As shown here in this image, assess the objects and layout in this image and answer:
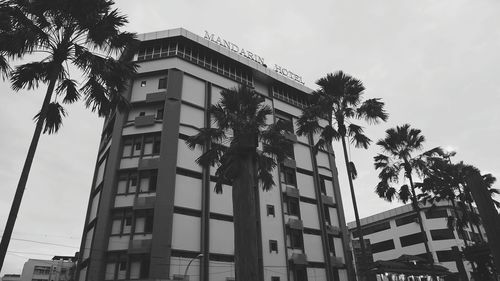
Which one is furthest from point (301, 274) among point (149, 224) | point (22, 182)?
point (22, 182)

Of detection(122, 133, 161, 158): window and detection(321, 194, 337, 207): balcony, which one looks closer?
detection(122, 133, 161, 158): window

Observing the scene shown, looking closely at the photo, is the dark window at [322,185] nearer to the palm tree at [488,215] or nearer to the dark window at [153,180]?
the dark window at [153,180]

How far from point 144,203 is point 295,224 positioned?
48.3 ft

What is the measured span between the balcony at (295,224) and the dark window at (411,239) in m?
35.5

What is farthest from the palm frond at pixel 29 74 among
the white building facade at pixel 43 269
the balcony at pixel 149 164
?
the white building facade at pixel 43 269

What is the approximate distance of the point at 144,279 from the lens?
75.7ft

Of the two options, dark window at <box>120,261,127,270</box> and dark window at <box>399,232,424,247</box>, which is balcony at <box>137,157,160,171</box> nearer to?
dark window at <box>120,261,127,270</box>

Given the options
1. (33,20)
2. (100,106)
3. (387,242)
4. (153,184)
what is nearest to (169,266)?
(153,184)

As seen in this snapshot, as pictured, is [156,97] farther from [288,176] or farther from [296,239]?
[296,239]

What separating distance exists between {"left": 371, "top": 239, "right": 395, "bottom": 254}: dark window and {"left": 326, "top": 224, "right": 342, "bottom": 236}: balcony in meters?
31.5

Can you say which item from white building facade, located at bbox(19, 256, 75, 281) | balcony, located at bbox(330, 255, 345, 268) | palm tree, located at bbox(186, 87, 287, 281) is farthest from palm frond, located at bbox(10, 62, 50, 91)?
white building facade, located at bbox(19, 256, 75, 281)

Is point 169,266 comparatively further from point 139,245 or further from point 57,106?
point 57,106

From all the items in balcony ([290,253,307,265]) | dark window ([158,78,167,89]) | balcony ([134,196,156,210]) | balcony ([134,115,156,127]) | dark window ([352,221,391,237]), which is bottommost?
balcony ([290,253,307,265])

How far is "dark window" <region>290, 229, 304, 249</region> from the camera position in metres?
32.2
